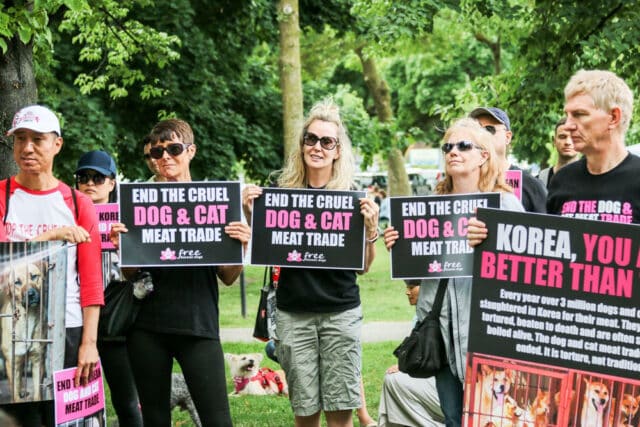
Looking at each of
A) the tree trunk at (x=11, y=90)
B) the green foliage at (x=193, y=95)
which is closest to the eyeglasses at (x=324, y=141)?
the tree trunk at (x=11, y=90)

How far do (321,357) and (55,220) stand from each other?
1.74 meters

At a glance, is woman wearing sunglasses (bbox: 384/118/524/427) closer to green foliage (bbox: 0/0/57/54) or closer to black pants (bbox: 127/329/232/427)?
black pants (bbox: 127/329/232/427)

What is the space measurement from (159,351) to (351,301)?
1.13 metres

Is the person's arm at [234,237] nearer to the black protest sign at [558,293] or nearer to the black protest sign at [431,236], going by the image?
the black protest sign at [431,236]

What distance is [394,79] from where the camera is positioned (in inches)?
1954

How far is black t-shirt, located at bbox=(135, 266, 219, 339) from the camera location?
16.9 feet

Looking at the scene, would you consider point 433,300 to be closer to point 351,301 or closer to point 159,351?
point 351,301

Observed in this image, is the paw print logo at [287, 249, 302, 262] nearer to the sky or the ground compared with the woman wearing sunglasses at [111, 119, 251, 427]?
nearer to the sky

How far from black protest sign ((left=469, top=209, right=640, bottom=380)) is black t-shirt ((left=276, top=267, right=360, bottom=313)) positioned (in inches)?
48.5

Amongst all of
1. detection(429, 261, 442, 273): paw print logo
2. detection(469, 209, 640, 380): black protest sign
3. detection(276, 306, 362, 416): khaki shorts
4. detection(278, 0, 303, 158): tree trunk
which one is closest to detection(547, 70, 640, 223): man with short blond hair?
detection(469, 209, 640, 380): black protest sign

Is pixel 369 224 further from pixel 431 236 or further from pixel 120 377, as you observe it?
pixel 120 377

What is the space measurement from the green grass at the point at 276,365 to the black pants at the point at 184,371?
9.05ft

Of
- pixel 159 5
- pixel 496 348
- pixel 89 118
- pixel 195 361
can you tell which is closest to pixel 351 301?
pixel 195 361

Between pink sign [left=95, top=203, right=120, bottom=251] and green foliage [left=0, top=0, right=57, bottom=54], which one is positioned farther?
green foliage [left=0, top=0, right=57, bottom=54]
